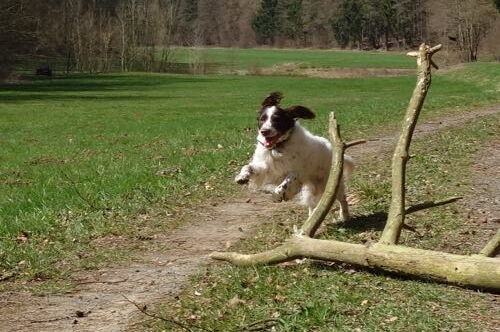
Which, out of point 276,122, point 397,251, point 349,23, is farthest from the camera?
point 349,23

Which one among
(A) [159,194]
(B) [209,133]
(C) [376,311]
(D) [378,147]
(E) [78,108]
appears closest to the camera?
(C) [376,311]

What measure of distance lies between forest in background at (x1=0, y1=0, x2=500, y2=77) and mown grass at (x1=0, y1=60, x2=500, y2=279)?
4.96 metres

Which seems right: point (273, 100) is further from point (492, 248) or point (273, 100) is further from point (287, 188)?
point (492, 248)

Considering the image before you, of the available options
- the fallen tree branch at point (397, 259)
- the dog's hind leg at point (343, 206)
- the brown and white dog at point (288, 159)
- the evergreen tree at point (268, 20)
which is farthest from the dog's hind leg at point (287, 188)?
the evergreen tree at point (268, 20)

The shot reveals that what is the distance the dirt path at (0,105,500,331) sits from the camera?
18.6 feet

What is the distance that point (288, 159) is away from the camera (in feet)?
26.9

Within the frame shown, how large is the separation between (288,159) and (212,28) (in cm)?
19353

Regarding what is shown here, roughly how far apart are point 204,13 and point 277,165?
19609 centimetres

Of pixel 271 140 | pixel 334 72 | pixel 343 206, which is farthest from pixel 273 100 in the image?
pixel 334 72

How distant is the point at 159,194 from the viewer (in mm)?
11008

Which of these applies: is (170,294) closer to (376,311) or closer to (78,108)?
(376,311)

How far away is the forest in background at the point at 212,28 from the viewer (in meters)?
80.3

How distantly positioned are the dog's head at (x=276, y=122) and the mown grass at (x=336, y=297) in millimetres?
1091

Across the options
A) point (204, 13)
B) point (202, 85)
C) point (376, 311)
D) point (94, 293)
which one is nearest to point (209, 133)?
point (94, 293)
